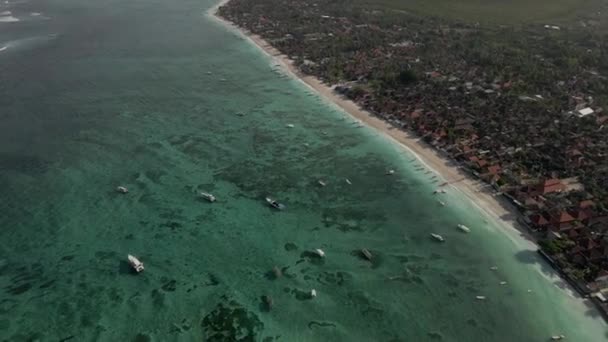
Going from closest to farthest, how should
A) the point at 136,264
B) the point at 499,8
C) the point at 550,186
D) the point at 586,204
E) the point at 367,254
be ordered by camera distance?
the point at 136,264 → the point at 367,254 → the point at 586,204 → the point at 550,186 → the point at 499,8

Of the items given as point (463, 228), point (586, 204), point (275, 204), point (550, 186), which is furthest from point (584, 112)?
point (275, 204)

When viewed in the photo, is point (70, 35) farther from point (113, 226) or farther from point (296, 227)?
point (296, 227)

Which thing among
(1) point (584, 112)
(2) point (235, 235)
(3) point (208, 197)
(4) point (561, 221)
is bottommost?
(2) point (235, 235)

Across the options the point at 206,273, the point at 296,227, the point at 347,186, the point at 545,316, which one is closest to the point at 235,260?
the point at 206,273

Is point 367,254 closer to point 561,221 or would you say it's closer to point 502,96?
point 561,221

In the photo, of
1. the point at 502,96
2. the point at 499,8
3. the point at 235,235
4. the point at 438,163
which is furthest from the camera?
the point at 499,8

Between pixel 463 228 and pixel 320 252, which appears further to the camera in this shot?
pixel 463 228

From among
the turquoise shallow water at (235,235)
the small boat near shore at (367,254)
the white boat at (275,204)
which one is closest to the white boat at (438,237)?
the turquoise shallow water at (235,235)

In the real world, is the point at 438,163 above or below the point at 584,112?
below
